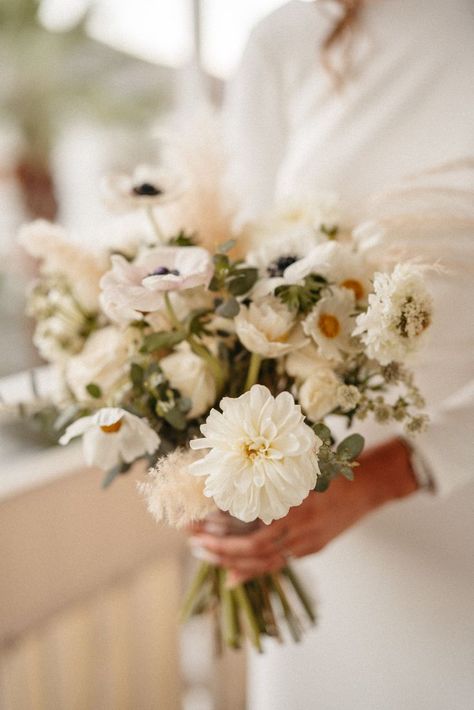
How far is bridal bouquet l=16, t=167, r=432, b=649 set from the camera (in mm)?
385

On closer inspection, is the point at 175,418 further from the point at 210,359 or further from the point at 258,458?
the point at 258,458

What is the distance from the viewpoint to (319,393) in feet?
1.66

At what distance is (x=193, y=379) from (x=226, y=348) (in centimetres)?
5

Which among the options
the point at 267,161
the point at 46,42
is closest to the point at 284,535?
the point at 267,161

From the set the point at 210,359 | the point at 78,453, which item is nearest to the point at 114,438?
the point at 210,359

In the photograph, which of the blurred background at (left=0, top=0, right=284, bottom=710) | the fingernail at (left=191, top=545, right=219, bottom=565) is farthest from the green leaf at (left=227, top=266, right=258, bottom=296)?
the fingernail at (left=191, top=545, right=219, bottom=565)

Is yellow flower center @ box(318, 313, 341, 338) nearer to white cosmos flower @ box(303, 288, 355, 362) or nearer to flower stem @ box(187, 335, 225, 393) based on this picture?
white cosmos flower @ box(303, 288, 355, 362)

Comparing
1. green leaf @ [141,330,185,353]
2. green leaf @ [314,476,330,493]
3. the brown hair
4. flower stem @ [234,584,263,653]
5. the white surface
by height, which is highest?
the brown hair

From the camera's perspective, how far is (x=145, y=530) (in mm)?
1256

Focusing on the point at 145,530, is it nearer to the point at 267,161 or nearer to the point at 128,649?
the point at 128,649

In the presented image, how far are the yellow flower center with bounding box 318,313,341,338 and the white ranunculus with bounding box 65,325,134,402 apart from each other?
0.20m

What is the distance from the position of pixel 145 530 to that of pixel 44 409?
626 millimetres

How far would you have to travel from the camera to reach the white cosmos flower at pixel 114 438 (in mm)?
472

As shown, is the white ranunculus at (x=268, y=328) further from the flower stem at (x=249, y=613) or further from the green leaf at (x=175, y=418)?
Result: the flower stem at (x=249, y=613)
